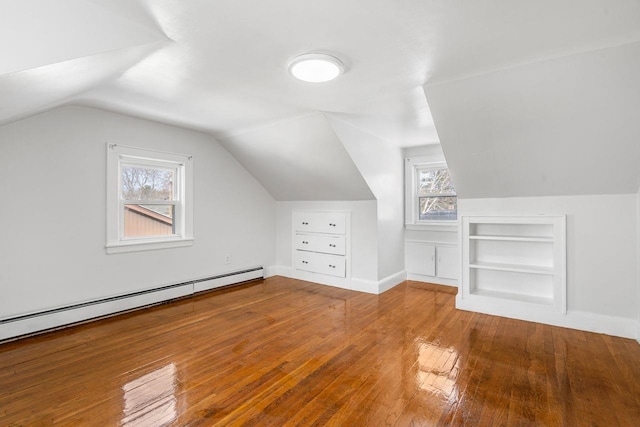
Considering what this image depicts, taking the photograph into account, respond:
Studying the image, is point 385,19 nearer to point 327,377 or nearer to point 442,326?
point 327,377

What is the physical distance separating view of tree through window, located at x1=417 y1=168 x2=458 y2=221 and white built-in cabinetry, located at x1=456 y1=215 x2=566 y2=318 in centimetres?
104

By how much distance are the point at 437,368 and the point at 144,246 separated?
3433mm

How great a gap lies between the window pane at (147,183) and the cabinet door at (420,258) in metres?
3.66

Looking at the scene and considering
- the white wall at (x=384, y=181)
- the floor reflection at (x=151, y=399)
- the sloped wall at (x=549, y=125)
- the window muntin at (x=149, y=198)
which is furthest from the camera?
the white wall at (x=384, y=181)

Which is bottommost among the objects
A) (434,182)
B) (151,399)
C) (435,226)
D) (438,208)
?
(151,399)

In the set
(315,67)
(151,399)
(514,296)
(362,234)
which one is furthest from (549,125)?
(151,399)

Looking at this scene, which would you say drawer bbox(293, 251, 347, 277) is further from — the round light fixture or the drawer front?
the round light fixture

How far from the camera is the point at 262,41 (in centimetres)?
202

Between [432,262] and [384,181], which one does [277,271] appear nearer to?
[384,181]

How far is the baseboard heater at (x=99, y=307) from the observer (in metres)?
2.90

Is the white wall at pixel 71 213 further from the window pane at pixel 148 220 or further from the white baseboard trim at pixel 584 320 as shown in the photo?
the white baseboard trim at pixel 584 320

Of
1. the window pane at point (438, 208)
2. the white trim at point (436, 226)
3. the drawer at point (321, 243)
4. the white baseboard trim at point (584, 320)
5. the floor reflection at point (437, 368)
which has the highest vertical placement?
the window pane at point (438, 208)

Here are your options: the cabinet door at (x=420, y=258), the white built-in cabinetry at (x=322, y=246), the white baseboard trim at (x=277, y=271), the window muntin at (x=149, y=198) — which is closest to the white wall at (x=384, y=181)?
the cabinet door at (x=420, y=258)

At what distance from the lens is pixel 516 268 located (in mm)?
3518
